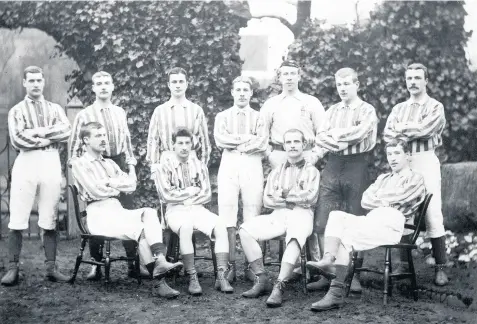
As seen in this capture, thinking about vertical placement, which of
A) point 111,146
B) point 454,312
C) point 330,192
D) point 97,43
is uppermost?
point 97,43

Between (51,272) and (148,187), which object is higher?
(148,187)

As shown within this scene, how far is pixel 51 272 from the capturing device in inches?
211

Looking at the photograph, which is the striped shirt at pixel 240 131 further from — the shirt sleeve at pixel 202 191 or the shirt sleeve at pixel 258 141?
the shirt sleeve at pixel 202 191

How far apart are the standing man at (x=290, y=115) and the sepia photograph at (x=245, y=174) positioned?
1cm

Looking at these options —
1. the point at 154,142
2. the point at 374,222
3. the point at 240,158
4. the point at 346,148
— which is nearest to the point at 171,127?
the point at 154,142

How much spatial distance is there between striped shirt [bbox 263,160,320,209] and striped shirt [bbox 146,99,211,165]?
849mm

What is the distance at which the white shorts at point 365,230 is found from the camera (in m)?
4.77

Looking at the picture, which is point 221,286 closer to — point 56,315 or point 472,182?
point 56,315

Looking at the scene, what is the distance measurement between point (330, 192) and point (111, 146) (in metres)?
2.00

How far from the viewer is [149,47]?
7.43 m

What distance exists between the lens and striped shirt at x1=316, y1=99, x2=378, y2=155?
5191 millimetres

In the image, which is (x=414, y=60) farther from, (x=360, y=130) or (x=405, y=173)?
(x=405, y=173)

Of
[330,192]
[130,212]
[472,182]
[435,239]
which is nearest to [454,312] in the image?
[435,239]

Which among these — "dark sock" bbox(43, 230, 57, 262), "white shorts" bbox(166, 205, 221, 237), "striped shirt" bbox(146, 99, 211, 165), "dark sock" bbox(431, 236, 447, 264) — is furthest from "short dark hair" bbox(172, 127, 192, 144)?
"dark sock" bbox(431, 236, 447, 264)
